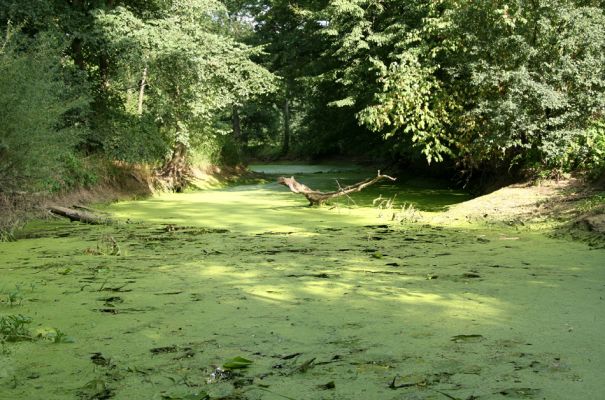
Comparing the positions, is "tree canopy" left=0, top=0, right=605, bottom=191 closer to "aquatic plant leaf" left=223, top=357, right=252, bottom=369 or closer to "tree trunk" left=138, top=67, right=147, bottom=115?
"tree trunk" left=138, top=67, right=147, bottom=115

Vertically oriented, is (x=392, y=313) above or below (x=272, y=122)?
below

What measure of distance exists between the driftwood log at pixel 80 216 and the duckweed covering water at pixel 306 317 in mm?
1244

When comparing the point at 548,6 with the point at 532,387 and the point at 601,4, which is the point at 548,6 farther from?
the point at 532,387

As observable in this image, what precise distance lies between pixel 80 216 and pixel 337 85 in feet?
30.4

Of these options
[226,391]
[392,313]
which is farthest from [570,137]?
[226,391]

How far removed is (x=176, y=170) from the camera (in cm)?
1365

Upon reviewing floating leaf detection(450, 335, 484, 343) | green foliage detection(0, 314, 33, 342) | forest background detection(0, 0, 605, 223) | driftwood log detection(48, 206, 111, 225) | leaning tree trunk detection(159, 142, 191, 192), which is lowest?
green foliage detection(0, 314, 33, 342)

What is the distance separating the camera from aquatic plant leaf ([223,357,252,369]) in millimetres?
2568

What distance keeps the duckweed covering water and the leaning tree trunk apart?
22.9 ft

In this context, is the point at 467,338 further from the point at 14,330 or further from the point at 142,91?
the point at 142,91

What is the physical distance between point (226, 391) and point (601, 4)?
9677 mm

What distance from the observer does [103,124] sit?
1127 cm

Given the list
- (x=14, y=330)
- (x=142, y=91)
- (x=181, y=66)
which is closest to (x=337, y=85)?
(x=181, y=66)

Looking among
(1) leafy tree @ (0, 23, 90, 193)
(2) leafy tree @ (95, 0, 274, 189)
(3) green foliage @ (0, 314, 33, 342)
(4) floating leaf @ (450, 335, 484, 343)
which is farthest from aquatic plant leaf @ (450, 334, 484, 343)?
(2) leafy tree @ (95, 0, 274, 189)
